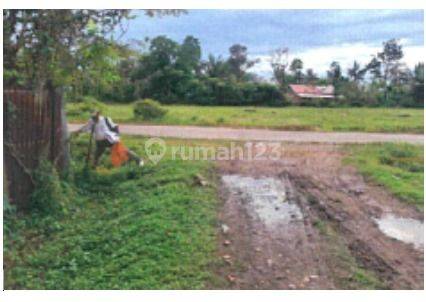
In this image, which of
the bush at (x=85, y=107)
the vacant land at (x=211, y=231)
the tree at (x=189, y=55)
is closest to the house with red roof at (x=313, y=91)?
the vacant land at (x=211, y=231)

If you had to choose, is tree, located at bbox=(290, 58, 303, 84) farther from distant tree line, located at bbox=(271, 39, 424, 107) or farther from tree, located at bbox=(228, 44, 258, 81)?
tree, located at bbox=(228, 44, 258, 81)

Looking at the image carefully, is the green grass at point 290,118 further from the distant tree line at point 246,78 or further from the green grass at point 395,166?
the green grass at point 395,166

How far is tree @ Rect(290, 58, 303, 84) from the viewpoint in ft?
14.1

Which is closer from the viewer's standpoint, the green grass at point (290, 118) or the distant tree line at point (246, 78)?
the distant tree line at point (246, 78)

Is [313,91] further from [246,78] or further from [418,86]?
[418,86]

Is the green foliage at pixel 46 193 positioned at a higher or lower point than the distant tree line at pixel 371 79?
lower

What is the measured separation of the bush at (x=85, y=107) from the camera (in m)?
4.95

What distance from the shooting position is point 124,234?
4047 mm

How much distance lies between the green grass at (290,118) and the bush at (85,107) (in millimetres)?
187

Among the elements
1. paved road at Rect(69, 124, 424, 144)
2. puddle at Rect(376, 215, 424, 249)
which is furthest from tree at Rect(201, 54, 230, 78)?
puddle at Rect(376, 215, 424, 249)

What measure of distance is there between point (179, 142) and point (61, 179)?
116 centimetres

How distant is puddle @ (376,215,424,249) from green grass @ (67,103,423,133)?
0.71 m
